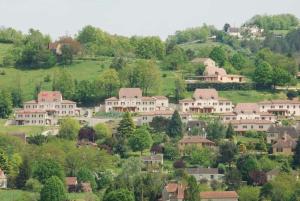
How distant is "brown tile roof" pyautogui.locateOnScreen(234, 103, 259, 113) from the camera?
83.8 m

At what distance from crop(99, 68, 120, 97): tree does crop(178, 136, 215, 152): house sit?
13.5m

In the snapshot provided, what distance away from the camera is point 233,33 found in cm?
13375

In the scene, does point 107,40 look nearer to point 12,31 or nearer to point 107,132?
point 12,31

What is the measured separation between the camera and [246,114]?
83375mm

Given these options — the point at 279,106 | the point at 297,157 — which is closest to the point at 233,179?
the point at 297,157

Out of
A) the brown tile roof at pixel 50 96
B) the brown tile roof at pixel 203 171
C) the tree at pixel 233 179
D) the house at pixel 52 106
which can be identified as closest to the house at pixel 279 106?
the house at pixel 52 106

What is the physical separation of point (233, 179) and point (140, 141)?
27.7ft

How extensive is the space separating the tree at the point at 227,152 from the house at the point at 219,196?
711 cm

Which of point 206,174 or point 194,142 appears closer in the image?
point 206,174

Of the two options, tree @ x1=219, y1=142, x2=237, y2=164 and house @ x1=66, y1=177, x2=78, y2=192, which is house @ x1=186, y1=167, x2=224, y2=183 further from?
house @ x1=66, y1=177, x2=78, y2=192

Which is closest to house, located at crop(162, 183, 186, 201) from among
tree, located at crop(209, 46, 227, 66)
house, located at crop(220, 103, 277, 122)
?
house, located at crop(220, 103, 277, 122)

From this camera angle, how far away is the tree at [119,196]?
60.5 meters

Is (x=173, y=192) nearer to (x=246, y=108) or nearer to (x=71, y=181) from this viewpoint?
(x=71, y=181)

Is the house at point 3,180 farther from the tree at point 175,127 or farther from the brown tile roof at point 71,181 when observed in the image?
the tree at point 175,127
